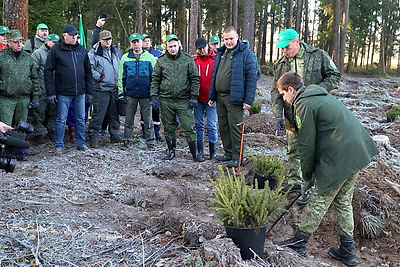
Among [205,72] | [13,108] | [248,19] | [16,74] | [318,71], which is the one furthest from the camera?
[248,19]

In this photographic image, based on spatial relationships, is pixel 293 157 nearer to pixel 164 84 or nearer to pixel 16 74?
pixel 164 84

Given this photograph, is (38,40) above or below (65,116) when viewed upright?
above

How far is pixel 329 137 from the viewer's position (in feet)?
11.1

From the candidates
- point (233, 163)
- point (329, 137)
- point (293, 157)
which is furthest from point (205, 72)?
point (329, 137)

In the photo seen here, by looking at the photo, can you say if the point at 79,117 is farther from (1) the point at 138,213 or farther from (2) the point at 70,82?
(1) the point at 138,213

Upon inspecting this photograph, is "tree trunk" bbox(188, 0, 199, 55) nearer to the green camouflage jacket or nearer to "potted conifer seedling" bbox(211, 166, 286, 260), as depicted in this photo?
the green camouflage jacket

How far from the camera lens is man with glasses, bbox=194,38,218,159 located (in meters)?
6.58

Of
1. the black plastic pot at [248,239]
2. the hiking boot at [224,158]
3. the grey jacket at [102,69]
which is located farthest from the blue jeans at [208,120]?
the black plastic pot at [248,239]

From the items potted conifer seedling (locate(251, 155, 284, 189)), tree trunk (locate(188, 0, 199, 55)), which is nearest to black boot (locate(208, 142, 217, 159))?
potted conifer seedling (locate(251, 155, 284, 189))

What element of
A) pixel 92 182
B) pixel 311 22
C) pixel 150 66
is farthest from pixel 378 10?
pixel 92 182

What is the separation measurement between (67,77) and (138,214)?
3.36m

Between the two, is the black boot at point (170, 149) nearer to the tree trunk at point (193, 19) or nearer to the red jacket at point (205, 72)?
the red jacket at point (205, 72)

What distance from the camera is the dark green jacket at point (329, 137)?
3.36 m

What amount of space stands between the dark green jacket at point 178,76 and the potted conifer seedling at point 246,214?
3.17m
